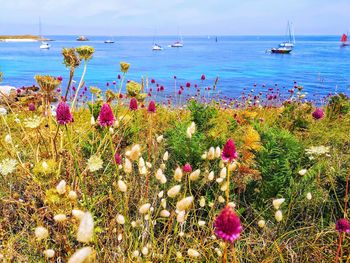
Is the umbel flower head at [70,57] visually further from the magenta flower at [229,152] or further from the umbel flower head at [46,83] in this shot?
the magenta flower at [229,152]

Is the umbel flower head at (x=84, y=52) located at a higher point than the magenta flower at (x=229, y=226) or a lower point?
higher

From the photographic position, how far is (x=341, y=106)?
Result: 172 inches

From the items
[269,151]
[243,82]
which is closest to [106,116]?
[269,151]

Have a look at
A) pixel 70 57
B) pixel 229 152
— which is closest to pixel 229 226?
pixel 229 152

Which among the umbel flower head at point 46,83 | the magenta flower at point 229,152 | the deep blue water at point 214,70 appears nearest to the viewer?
the magenta flower at point 229,152

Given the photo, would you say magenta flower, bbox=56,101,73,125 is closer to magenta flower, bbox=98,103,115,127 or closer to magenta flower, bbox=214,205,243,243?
magenta flower, bbox=98,103,115,127

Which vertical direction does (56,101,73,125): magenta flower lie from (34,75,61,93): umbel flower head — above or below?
below

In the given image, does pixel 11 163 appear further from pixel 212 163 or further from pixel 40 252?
pixel 212 163

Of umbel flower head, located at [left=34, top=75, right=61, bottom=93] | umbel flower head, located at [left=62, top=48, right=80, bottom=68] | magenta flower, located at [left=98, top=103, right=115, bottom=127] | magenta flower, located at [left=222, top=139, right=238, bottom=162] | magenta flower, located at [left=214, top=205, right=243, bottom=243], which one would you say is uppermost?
umbel flower head, located at [left=62, top=48, right=80, bottom=68]

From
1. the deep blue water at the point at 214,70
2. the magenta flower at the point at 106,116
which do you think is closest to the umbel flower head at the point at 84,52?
the magenta flower at the point at 106,116

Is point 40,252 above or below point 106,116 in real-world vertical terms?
below

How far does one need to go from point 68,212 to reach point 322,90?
73.6 feet

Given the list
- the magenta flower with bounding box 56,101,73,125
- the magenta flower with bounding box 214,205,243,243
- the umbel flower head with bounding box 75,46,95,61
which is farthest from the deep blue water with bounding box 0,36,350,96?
the magenta flower with bounding box 214,205,243,243

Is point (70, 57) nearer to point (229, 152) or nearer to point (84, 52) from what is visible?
point (84, 52)
